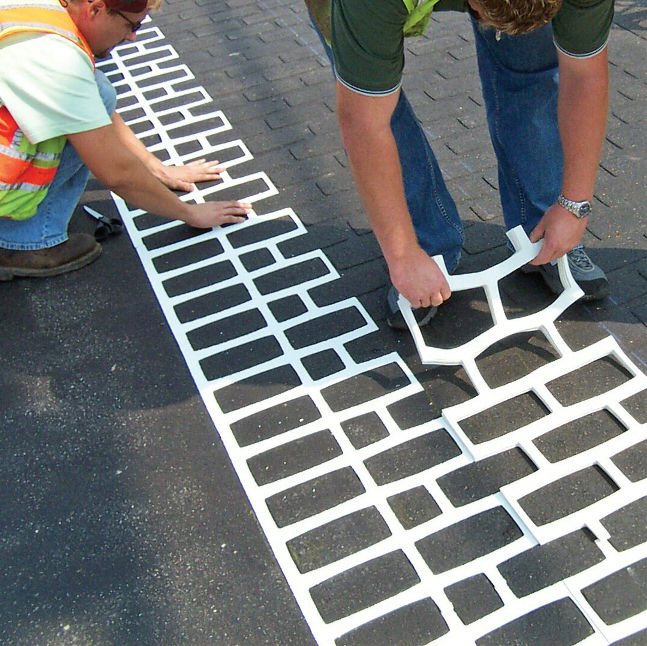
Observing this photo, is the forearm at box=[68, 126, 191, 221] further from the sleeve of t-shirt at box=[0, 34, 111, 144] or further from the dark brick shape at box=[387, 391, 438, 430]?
the dark brick shape at box=[387, 391, 438, 430]

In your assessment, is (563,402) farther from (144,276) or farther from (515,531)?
(144,276)

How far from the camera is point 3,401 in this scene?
1.93m

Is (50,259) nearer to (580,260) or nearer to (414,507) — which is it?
(414,507)

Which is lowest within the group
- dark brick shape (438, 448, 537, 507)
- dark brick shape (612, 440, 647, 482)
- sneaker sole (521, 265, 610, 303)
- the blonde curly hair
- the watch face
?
dark brick shape (438, 448, 537, 507)

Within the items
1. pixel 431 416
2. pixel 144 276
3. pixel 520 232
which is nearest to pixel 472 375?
pixel 431 416

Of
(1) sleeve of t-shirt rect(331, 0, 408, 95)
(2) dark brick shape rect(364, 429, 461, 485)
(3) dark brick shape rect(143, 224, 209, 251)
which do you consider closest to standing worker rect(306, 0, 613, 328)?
(1) sleeve of t-shirt rect(331, 0, 408, 95)

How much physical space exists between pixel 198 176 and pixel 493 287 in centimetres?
129

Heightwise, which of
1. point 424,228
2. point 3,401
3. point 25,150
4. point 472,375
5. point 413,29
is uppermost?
point 413,29

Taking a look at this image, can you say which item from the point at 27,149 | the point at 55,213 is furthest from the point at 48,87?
the point at 55,213

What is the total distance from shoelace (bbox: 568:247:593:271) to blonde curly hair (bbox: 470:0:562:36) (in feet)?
3.00

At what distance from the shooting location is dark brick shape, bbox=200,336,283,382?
6.35 ft

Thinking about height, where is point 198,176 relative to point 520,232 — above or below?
below

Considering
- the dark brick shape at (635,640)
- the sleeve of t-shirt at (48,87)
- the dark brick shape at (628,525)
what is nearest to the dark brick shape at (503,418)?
the dark brick shape at (628,525)

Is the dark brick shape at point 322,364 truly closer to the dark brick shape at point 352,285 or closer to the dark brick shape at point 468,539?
the dark brick shape at point 352,285
